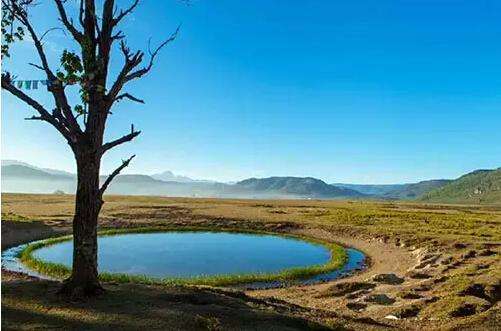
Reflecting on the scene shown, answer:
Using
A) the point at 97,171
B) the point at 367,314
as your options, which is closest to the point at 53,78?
the point at 97,171

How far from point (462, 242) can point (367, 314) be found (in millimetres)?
34103

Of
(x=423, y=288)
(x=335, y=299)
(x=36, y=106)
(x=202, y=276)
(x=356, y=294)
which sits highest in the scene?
(x=36, y=106)

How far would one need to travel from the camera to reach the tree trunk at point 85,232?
21.6m

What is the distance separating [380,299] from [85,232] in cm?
2143

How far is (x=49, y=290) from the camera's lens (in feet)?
75.1

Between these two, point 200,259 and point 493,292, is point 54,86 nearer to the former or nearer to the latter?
point 493,292

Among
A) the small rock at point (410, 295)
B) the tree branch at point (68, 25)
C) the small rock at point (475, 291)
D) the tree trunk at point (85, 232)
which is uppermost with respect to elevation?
the tree branch at point (68, 25)

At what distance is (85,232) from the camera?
21.7 meters

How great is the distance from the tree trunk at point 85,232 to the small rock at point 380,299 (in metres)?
19.4

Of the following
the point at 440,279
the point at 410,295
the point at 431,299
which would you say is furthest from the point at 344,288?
the point at 431,299

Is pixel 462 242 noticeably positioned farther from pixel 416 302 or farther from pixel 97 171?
pixel 97 171

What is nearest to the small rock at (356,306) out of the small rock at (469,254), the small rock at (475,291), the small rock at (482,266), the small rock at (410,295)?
the small rock at (410,295)

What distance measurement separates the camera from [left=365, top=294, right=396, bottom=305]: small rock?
1316 inches

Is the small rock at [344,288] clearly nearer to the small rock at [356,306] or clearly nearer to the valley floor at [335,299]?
the valley floor at [335,299]
